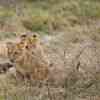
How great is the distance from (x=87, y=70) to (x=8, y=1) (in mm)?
2301

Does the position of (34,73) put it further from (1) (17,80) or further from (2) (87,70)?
(2) (87,70)

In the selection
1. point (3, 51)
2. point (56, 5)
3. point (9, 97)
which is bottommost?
point (9, 97)

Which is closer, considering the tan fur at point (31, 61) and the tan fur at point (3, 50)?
the tan fur at point (31, 61)

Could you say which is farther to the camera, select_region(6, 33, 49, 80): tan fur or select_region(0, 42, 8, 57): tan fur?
select_region(0, 42, 8, 57): tan fur

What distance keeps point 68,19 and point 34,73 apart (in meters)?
1.78

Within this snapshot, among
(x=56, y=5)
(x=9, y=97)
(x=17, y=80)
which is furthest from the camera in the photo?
(x=56, y=5)

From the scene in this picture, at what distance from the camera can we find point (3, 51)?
16.0 feet

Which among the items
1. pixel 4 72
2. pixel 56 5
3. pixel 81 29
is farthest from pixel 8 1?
pixel 4 72

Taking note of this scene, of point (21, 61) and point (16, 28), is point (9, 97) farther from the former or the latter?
point (16, 28)

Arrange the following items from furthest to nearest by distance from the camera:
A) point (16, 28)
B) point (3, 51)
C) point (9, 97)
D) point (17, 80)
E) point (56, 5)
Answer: point (56, 5) < point (16, 28) < point (3, 51) < point (17, 80) < point (9, 97)

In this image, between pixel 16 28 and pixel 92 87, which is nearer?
pixel 92 87

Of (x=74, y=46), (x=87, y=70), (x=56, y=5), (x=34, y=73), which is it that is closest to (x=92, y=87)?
(x=87, y=70)

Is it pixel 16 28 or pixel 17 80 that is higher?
pixel 16 28

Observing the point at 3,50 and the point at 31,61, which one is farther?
the point at 3,50
